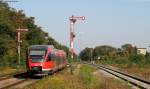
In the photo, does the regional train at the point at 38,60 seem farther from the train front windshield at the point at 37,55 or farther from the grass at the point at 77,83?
the grass at the point at 77,83

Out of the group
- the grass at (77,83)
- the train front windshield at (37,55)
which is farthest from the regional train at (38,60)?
the grass at (77,83)

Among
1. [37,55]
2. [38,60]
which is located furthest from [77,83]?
[37,55]

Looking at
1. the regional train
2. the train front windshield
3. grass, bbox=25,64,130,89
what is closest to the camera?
grass, bbox=25,64,130,89

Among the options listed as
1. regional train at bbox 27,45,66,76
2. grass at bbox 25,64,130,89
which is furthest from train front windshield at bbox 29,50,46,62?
grass at bbox 25,64,130,89

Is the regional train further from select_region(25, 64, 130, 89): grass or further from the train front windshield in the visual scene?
select_region(25, 64, 130, 89): grass

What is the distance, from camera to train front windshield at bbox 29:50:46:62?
3953 centimetres

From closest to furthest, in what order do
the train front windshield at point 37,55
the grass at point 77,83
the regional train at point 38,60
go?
the grass at point 77,83
the regional train at point 38,60
the train front windshield at point 37,55

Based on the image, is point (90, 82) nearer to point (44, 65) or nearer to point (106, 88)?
point (106, 88)

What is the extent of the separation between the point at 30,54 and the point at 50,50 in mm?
2285

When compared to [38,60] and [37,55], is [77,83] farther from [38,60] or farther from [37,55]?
[37,55]

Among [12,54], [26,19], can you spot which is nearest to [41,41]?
[26,19]

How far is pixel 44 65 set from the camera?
130 feet

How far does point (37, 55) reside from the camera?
39.7m

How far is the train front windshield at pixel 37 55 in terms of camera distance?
130 ft
